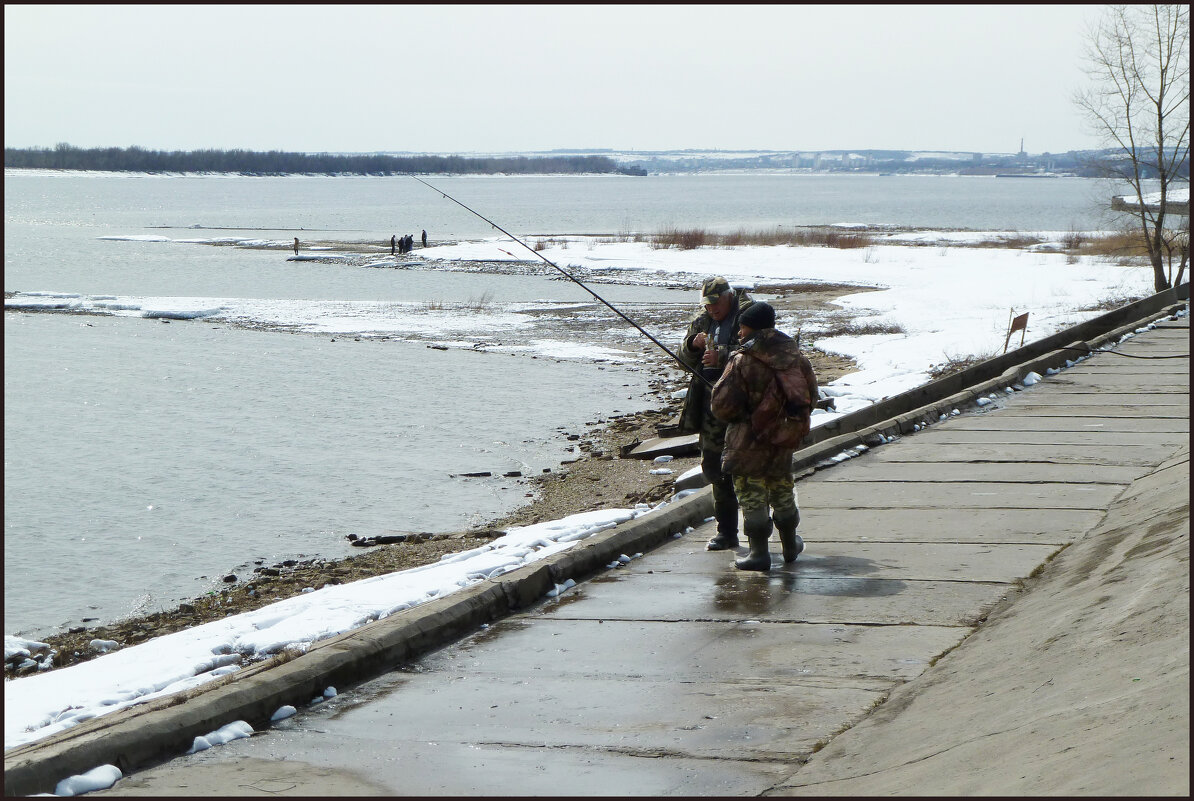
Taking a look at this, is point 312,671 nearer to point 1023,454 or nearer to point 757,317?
point 757,317

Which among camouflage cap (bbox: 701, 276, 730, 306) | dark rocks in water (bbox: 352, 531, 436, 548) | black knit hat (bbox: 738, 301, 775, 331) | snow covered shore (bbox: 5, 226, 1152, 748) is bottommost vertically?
dark rocks in water (bbox: 352, 531, 436, 548)

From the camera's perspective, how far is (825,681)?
5984mm

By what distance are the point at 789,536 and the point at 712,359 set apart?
1.27m

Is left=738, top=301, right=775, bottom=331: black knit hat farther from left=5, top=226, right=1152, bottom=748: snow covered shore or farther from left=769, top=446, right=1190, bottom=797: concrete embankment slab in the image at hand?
left=5, top=226, right=1152, bottom=748: snow covered shore

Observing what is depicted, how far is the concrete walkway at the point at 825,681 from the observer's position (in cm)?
442

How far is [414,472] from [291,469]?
1860 millimetres

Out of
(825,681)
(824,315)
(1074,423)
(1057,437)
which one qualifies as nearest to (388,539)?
(1057,437)

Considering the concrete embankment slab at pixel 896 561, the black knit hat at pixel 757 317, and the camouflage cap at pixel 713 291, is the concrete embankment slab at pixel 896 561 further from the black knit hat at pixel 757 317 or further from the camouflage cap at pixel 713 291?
the camouflage cap at pixel 713 291

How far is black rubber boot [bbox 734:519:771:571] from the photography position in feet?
26.3

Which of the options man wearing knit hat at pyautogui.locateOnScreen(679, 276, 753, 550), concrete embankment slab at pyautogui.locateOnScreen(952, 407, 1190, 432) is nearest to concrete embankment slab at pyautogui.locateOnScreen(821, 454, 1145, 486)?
concrete embankment slab at pyautogui.locateOnScreen(952, 407, 1190, 432)

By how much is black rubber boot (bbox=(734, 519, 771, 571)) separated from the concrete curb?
108cm

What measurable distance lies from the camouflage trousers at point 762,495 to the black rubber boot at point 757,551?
0.06 metres

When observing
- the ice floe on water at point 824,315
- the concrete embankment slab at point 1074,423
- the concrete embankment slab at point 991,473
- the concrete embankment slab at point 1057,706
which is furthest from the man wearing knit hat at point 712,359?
the ice floe on water at point 824,315

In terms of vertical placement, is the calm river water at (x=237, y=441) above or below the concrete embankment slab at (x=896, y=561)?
below
